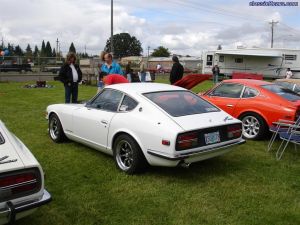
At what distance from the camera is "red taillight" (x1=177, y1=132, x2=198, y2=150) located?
15.6 feet

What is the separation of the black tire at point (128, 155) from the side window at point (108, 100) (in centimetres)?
58

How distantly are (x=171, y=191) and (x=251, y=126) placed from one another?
3703 mm

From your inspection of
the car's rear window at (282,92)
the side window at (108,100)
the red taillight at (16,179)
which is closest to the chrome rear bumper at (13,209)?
the red taillight at (16,179)

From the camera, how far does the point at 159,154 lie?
4.84 metres

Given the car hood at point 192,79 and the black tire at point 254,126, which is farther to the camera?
the car hood at point 192,79

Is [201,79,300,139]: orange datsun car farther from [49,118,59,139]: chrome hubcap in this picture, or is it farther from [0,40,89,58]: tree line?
[0,40,89,58]: tree line

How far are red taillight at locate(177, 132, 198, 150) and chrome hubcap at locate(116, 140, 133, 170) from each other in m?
0.96

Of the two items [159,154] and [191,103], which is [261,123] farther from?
[159,154]

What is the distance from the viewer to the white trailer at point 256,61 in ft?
104

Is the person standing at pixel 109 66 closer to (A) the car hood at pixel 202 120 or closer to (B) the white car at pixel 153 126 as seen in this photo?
(B) the white car at pixel 153 126

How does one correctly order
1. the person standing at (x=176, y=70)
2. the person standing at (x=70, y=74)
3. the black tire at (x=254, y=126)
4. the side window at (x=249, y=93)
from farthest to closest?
the person standing at (x=176, y=70) → the person standing at (x=70, y=74) → the side window at (x=249, y=93) → the black tire at (x=254, y=126)

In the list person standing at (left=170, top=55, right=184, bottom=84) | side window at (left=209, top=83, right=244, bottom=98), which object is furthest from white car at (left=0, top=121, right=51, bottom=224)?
person standing at (left=170, top=55, right=184, bottom=84)

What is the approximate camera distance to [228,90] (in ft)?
27.9

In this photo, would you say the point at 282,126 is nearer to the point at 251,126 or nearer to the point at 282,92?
the point at 251,126
